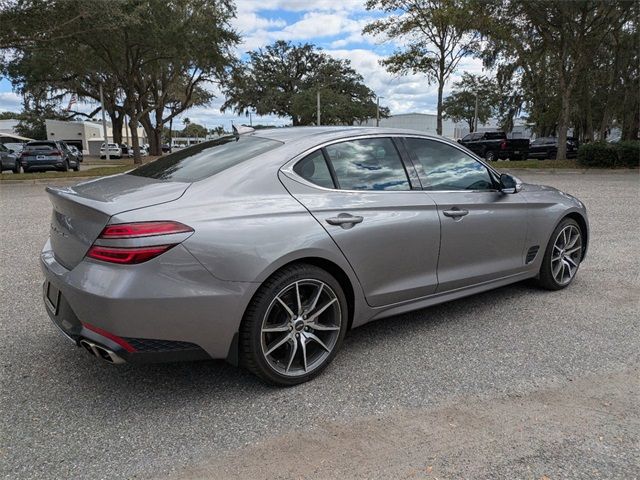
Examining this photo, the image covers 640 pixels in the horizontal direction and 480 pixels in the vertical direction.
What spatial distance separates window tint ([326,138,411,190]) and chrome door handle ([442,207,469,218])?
344 mm

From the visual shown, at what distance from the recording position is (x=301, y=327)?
9.86 feet

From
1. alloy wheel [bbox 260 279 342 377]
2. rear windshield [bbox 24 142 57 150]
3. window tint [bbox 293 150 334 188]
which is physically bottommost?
alloy wheel [bbox 260 279 342 377]

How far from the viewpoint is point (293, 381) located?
300 centimetres

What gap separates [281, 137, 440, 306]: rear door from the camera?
3.11 metres

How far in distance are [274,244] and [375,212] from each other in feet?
2.70

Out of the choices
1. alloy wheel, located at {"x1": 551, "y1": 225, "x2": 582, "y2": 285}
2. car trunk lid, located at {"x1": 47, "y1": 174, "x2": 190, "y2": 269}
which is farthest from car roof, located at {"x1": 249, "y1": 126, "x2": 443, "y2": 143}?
alloy wheel, located at {"x1": 551, "y1": 225, "x2": 582, "y2": 285}

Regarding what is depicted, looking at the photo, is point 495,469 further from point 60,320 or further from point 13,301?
point 13,301

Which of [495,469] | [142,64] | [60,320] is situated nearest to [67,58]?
[142,64]

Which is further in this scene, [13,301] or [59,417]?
[13,301]

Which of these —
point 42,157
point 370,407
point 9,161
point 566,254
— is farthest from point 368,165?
point 9,161

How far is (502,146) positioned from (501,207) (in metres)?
26.9

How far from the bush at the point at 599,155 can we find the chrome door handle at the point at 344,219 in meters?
20.2

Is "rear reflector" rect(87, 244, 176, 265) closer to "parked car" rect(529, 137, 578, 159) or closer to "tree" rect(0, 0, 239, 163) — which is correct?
"tree" rect(0, 0, 239, 163)

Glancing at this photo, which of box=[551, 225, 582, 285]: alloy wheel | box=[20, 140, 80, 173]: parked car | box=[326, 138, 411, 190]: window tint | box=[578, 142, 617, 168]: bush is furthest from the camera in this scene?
box=[20, 140, 80, 173]: parked car
